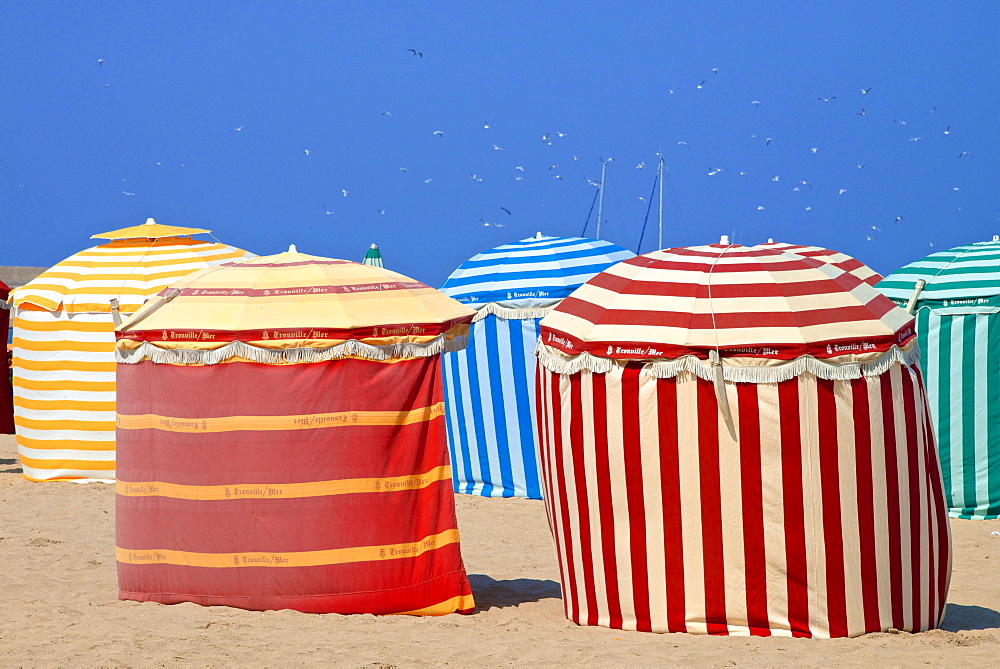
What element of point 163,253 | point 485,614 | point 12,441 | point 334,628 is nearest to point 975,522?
point 485,614

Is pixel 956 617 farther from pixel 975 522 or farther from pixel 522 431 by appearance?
pixel 522 431

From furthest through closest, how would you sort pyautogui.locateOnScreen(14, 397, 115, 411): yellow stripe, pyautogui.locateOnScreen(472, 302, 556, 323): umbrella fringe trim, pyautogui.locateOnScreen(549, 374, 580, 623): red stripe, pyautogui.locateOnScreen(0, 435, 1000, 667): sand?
pyautogui.locateOnScreen(14, 397, 115, 411): yellow stripe
pyautogui.locateOnScreen(472, 302, 556, 323): umbrella fringe trim
pyautogui.locateOnScreen(549, 374, 580, 623): red stripe
pyautogui.locateOnScreen(0, 435, 1000, 667): sand

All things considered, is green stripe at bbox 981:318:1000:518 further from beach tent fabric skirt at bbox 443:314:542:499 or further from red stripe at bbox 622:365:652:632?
red stripe at bbox 622:365:652:632

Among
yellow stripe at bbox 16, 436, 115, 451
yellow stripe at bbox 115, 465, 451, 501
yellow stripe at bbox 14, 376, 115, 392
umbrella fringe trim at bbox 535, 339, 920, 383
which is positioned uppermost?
yellow stripe at bbox 14, 376, 115, 392

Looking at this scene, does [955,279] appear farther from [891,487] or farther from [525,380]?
[891,487]

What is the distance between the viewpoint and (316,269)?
6148 millimetres

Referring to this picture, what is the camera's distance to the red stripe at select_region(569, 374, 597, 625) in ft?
17.7

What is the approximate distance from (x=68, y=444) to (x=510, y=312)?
4.05m

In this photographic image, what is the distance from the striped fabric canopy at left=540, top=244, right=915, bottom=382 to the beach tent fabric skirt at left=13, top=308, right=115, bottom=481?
578 cm

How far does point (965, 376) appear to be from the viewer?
356 inches

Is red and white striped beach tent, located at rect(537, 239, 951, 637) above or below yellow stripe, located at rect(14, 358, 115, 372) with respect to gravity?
below

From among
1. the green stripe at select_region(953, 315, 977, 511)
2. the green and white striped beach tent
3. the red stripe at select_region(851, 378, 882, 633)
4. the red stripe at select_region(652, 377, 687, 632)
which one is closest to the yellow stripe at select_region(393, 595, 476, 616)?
the red stripe at select_region(652, 377, 687, 632)

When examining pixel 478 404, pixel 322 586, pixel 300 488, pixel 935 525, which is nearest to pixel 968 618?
Answer: pixel 935 525

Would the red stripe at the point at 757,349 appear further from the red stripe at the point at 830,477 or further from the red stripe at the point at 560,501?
the red stripe at the point at 560,501
